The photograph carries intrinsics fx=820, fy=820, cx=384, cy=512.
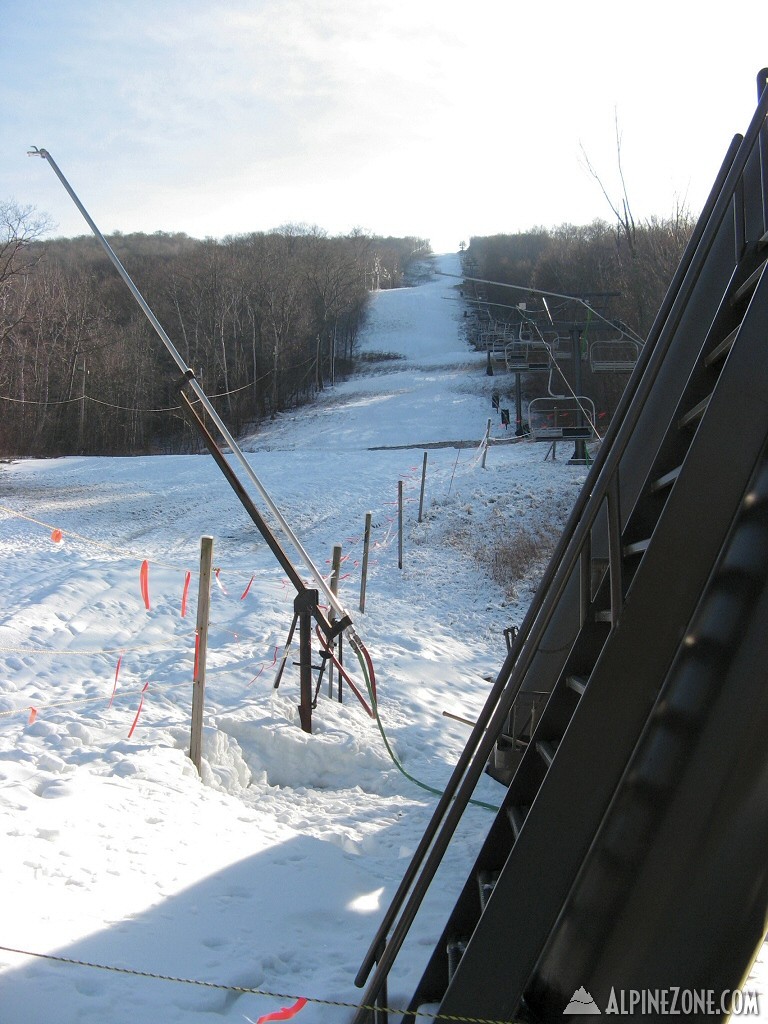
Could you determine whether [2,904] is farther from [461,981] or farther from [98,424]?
[98,424]

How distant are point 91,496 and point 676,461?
25.8 meters

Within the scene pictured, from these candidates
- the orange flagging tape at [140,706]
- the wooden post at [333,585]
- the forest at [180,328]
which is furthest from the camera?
the forest at [180,328]

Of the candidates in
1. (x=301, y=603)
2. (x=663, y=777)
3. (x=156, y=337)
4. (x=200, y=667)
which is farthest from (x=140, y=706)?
(x=156, y=337)

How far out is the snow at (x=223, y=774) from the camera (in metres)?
3.78

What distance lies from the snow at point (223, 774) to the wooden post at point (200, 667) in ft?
0.41

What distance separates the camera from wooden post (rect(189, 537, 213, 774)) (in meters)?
6.80

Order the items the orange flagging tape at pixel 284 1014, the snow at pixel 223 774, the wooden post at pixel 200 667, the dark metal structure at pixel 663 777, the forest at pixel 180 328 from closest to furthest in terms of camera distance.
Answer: the dark metal structure at pixel 663 777 → the orange flagging tape at pixel 284 1014 → the snow at pixel 223 774 → the wooden post at pixel 200 667 → the forest at pixel 180 328

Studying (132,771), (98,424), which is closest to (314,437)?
(98,424)

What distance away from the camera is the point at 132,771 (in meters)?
6.21

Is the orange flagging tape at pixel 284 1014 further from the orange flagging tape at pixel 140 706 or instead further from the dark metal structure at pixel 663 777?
the orange flagging tape at pixel 140 706

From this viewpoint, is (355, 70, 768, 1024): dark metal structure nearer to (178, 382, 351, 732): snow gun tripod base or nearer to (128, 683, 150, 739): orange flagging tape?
(128, 683, 150, 739): orange flagging tape

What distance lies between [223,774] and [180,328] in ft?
173

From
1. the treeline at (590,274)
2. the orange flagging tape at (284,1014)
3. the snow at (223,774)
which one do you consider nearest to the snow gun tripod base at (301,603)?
the snow at (223,774)

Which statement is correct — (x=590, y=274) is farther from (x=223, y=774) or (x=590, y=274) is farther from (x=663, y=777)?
(x=663, y=777)
